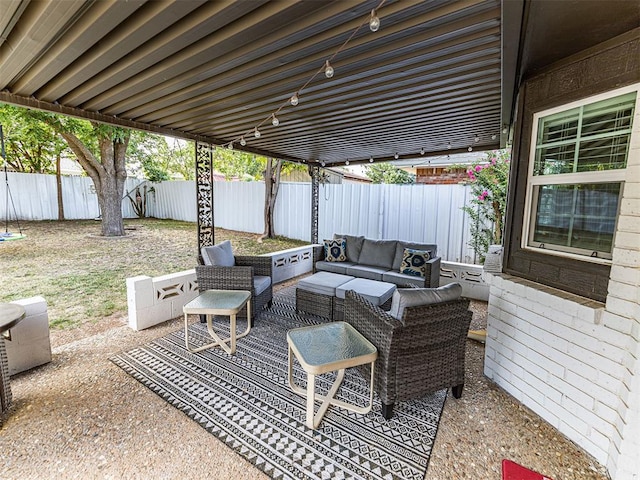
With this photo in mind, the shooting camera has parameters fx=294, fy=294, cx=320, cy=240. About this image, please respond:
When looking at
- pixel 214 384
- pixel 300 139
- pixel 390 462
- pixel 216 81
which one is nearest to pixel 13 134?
pixel 300 139

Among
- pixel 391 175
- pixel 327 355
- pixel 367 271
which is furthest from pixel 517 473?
pixel 391 175

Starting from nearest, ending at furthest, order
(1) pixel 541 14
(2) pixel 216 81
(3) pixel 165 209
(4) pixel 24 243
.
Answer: (1) pixel 541 14
(2) pixel 216 81
(4) pixel 24 243
(3) pixel 165 209

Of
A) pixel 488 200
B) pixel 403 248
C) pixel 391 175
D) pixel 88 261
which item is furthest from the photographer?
pixel 391 175

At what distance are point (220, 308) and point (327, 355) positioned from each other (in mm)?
1322

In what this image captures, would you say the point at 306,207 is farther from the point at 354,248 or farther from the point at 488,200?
the point at 488,200

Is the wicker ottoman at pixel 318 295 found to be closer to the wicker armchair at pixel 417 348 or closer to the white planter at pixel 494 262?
the wicker armchair at pixel 417 348

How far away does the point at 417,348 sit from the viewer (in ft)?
6.74

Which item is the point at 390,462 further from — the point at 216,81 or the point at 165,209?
the point at 165,209

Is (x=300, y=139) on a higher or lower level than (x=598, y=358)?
higher

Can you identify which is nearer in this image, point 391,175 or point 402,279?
point 402,279

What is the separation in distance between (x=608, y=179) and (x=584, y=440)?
1.64 metres

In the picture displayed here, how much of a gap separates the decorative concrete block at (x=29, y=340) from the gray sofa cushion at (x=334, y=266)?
3493mm

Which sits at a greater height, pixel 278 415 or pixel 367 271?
pixel 367 271

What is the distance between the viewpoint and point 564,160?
6.79 feet
